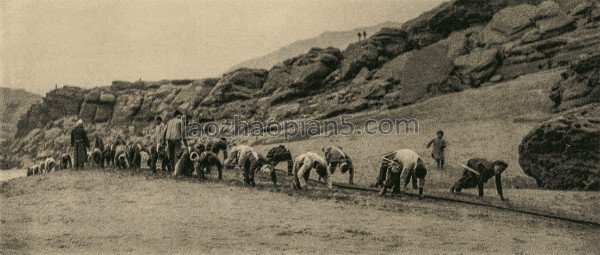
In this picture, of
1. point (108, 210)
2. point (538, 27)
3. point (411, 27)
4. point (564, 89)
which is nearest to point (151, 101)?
point (411, 27)

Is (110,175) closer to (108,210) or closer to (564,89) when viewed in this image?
(108,210)

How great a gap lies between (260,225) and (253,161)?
4881mm

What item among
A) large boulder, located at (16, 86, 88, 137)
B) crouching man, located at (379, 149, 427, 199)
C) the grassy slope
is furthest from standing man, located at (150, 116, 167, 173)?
large boulder, located at (16, 86, 88, 137)

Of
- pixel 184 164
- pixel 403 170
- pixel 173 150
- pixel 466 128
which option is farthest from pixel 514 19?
pixel 184 164

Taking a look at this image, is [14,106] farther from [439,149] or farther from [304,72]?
[439,149]

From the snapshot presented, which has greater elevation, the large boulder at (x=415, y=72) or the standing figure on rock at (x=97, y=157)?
the large boulder at (x=415, y=72)

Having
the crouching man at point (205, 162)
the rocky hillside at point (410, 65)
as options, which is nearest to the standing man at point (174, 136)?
the crouching man at point (205, 162)

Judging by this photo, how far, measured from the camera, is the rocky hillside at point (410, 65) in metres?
37.1

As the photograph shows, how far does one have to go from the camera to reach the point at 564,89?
1041 inches

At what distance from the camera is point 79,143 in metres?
21.5

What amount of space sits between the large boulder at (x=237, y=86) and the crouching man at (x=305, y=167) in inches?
1429

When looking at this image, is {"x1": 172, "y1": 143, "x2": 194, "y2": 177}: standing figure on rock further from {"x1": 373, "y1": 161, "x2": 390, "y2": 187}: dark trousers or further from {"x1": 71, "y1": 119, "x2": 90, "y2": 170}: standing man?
{"x1": 373, "y1": 161, "x2": 390, "y2": 187}: dark trousers

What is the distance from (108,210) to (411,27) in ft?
134

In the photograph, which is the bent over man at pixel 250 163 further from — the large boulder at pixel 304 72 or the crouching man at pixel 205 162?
the large boulder at pixel 304 72
